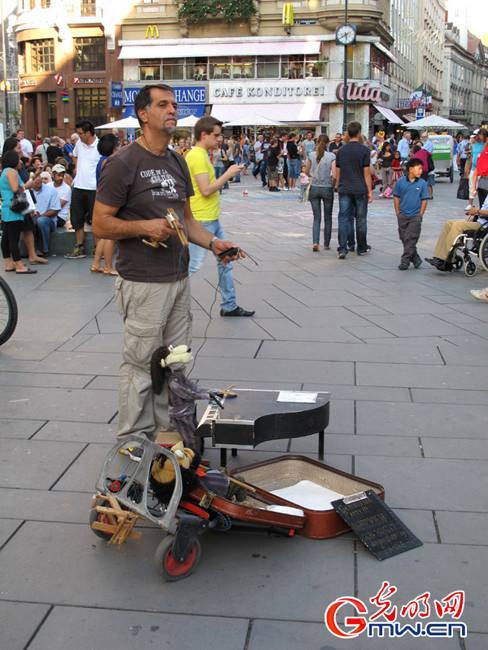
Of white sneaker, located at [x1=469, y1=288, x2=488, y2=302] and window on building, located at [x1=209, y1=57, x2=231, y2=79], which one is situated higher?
window on building, located at [x1=209, y1=57, x2=231, y2=79]

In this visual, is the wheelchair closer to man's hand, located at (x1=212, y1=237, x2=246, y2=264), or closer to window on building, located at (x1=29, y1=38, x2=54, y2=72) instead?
man's hand, located at (x1=212, y1=237, x2=246, y2=264)

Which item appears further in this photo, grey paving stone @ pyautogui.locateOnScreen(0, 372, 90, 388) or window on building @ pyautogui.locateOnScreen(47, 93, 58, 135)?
window on building @ pyautogui.locateOnScreen(47, 93, 58, 135)

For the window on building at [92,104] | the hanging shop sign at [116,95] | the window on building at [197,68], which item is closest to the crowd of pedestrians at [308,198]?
the hanging shop sign at [116,95]

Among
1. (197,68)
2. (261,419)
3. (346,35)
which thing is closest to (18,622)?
(261,419)

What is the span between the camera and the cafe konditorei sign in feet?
142

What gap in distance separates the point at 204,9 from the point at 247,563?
44.6 metres

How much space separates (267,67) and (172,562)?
146ft

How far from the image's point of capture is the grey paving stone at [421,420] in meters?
4.57

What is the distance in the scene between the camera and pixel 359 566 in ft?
10.4

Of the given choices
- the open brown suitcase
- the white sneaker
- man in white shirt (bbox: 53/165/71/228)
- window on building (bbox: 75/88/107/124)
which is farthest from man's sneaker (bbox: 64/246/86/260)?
window on building (bbox: 75/88/107/124)

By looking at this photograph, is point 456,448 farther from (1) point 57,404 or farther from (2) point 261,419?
(1) point 57,404

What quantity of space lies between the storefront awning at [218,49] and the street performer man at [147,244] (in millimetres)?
42005

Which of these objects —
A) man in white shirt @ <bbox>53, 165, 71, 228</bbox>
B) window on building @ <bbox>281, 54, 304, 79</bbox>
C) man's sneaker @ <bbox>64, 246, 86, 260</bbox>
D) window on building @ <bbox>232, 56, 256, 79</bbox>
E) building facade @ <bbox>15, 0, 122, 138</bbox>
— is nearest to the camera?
man's sneaker @ <bbox>64, 246, 86, 260</bbox>

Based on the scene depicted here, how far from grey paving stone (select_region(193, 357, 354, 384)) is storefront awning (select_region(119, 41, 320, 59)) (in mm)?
40333
